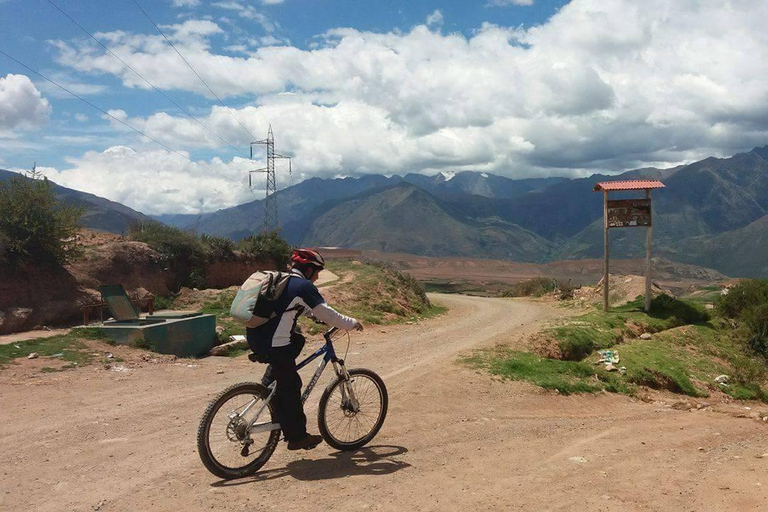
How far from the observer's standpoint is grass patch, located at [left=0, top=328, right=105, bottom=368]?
12477mm

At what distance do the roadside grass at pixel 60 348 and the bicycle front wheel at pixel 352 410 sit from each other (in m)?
8.11

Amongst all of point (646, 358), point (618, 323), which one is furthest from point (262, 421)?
point (618, 323)

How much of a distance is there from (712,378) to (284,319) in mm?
12475

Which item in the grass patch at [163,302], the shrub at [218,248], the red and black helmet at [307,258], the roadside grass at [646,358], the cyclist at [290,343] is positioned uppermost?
the shrub at [218,248]

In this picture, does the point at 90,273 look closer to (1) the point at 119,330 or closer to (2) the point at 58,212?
(2) the point at 58,212

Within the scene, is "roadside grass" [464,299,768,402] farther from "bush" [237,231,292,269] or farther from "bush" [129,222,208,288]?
"bush" [237,231,292,269]

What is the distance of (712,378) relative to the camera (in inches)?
553

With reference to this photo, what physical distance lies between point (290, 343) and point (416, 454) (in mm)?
1974

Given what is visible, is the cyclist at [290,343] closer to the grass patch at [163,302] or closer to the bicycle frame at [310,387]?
the bicycle frame at [310,387]

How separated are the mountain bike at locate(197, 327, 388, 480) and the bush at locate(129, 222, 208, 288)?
21.9 meters

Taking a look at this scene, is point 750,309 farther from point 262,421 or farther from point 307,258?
point 262,421

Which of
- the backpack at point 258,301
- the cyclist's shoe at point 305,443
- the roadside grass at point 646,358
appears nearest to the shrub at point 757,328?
the roadside grass at point 646,358

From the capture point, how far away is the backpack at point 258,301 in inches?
219

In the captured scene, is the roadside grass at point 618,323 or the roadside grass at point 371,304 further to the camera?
the roadside grass at point 371,304
